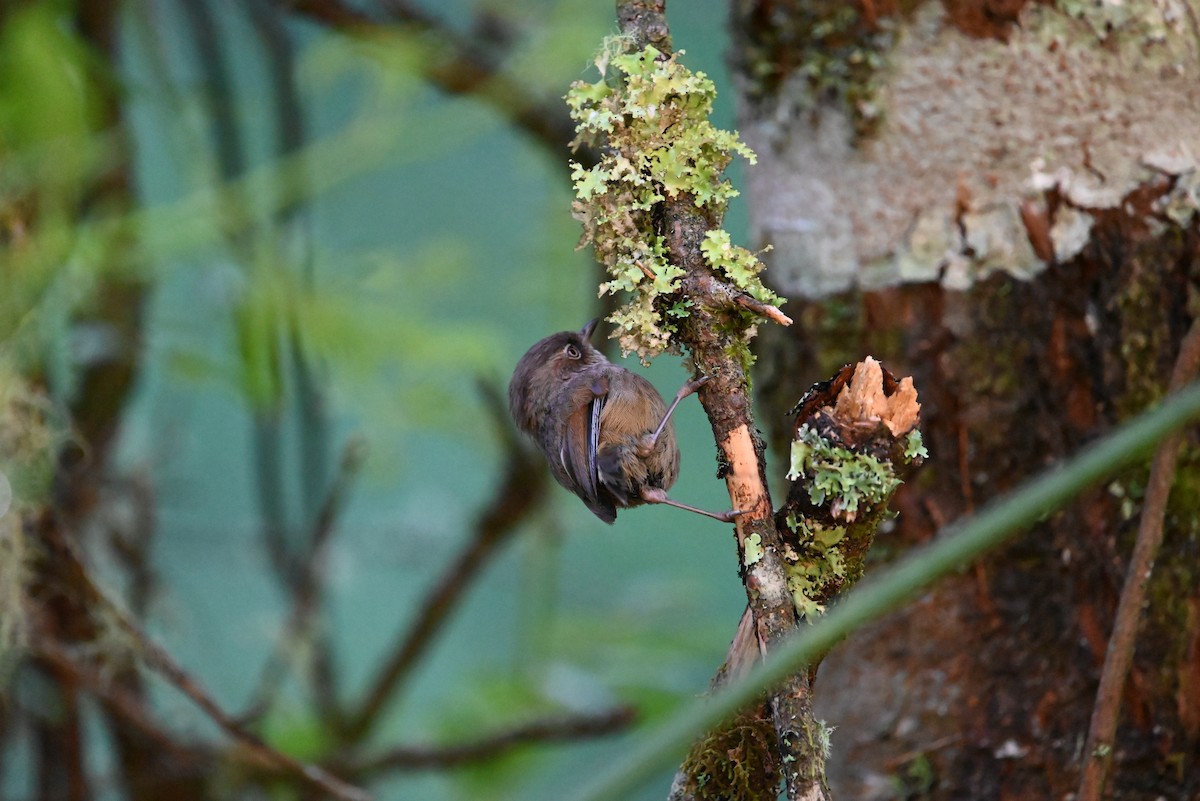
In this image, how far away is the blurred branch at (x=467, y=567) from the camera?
329 centimetres

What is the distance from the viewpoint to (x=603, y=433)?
76.3 inches

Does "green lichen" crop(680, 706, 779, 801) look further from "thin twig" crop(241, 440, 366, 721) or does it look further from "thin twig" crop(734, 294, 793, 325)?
"thin twig" crop(241, 440, 366, 721)

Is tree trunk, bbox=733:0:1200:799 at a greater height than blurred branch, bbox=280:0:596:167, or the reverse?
blurred branch, bbox=280:0:596:167

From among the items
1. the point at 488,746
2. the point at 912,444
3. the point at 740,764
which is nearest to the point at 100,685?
the point at 488,746

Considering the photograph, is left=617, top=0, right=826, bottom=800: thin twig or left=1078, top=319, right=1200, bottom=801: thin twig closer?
left=617, top=0, right=826, bottom=800: thin twig

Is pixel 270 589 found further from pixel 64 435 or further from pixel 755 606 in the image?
pixel 755 606

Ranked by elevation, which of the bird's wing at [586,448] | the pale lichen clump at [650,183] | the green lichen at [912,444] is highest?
the bird's wing at [586,448]

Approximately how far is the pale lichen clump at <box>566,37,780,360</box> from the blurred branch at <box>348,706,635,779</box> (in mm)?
1972

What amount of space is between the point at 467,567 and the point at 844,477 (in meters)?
2.40

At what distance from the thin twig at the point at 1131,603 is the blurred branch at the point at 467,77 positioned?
178cm

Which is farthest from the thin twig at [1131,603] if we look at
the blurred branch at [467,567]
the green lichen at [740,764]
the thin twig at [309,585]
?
the blurred branch at [467,567]

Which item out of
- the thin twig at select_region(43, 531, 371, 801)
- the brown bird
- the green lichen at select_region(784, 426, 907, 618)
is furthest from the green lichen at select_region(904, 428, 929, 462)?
the thin twig at select_region(43, 531, 371, 801)

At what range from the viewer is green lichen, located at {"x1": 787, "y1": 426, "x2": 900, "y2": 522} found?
106cm

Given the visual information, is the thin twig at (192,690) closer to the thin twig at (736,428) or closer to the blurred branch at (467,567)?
the thin twig at (736,428)
